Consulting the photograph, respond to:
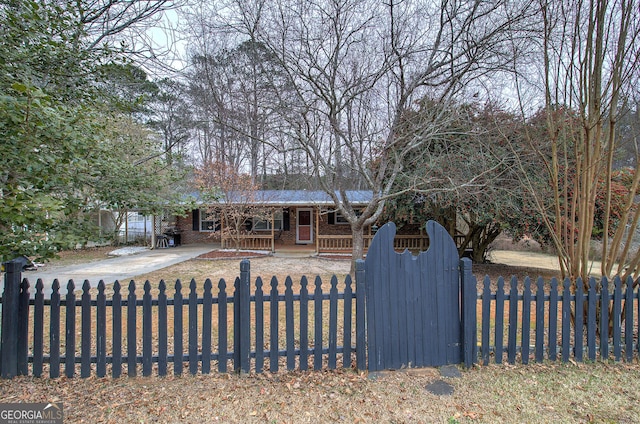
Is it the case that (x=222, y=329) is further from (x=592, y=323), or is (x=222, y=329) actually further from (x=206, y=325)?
(x=592, y=323)

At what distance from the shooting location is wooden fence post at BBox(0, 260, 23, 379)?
9.49 ft

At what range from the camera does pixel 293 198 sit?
1466cm

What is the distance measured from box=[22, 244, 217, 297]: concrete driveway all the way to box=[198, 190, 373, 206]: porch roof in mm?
2906

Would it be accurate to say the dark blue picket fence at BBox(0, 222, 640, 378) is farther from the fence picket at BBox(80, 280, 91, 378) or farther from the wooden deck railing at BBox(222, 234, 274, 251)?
the wooden deck railing at BBox(222, 234, 274, 251)

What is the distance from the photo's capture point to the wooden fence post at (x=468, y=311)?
10.3 feet

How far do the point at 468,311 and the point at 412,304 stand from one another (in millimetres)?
559

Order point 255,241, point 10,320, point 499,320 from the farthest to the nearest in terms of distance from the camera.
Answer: point 255,241 → point 499,320 → point 10,320

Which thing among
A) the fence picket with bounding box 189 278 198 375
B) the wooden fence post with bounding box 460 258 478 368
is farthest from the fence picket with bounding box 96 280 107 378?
the wooden fence post with bounding box 460 258 478 368

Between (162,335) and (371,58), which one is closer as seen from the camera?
(162,335)

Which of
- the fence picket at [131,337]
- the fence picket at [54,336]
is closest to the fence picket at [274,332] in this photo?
the fence picket at [131,337]

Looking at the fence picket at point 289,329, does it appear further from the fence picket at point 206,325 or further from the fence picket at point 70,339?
the fence picket at point 70,339

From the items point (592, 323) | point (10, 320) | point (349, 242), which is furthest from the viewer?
point (349, 242)

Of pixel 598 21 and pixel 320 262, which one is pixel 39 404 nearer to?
pixel 598 21

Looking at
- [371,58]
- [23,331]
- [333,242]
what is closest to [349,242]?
[333,242]
